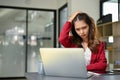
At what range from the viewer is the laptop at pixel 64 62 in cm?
137

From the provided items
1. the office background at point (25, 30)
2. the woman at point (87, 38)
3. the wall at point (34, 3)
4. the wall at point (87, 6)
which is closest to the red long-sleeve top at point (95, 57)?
the woman at point (87, 38)

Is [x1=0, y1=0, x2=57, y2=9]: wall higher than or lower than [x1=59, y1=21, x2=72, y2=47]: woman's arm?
higher

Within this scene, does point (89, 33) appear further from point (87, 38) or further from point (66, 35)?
point (66, 35)

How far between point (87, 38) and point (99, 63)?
257 millimetres

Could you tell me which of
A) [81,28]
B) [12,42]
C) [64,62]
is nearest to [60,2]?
[12,42]

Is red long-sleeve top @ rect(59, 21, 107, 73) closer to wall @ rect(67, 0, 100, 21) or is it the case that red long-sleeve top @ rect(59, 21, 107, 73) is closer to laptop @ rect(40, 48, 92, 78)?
laptop @ rect(40, 48, 92, 78)

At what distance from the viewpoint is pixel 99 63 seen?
1716mm

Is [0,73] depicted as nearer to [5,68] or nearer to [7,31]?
[5,68]

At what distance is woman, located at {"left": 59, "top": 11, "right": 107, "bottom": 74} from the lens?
174 centimetres

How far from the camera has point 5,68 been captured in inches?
250

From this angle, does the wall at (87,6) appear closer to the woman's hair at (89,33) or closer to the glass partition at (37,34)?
the glass partition at (37,34)

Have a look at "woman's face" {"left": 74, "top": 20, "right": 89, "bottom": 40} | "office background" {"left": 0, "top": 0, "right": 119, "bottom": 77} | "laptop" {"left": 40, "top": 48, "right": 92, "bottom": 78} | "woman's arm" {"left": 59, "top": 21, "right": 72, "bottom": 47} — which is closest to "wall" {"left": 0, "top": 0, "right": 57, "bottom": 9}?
"office background" {"left": 0, "top": 0, "right": 119, "bottom": 77}

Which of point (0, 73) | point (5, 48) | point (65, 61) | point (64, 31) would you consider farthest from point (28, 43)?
point (65, 61)

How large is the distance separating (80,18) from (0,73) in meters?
5.16
